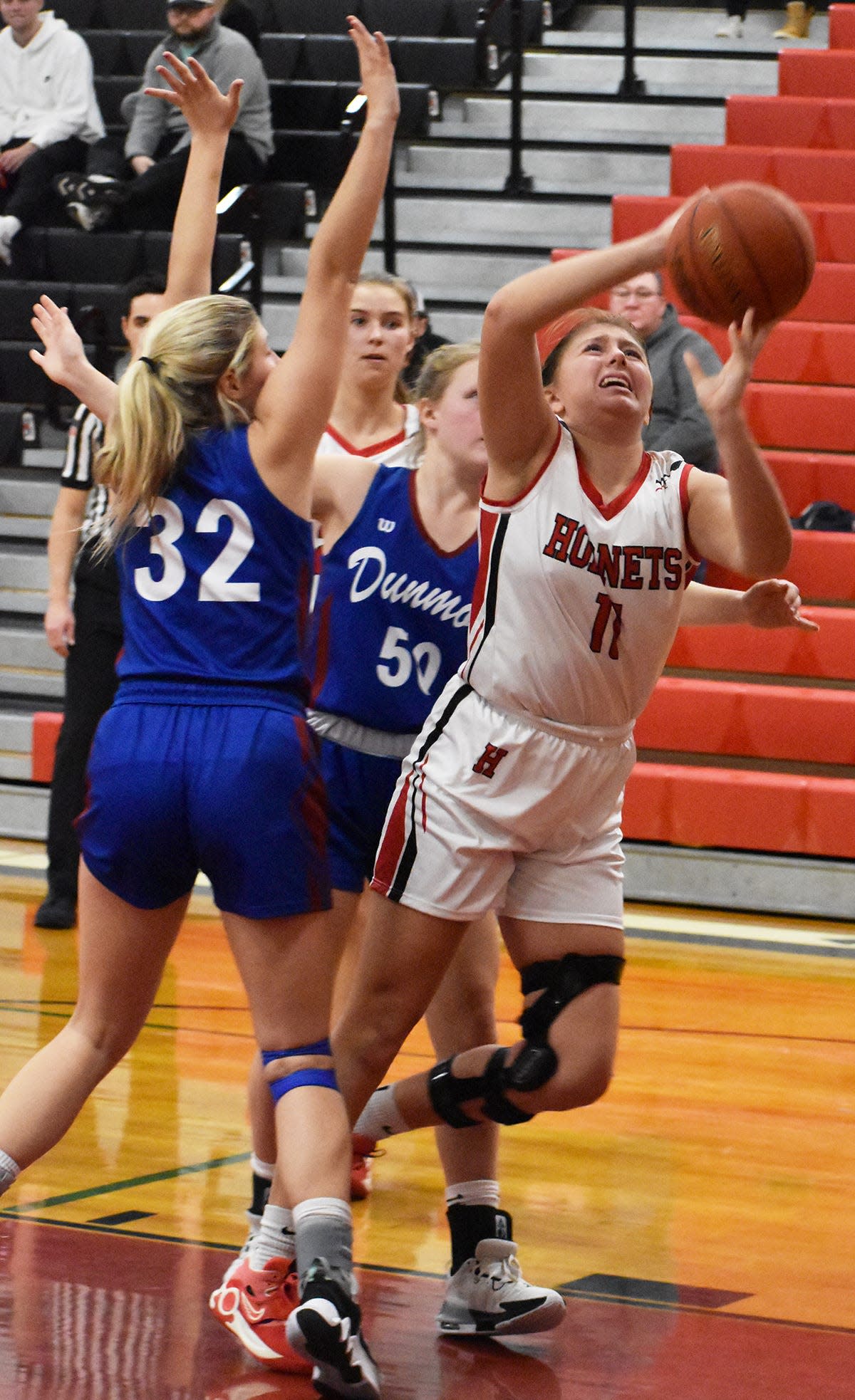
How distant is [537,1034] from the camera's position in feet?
10.4

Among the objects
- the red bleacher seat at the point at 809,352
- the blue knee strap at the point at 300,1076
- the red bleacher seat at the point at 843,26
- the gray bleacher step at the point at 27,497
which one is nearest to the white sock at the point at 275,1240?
the blue knee strap at the point at 300,1076

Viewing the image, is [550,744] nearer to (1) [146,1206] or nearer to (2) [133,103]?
(1) [146,1206]

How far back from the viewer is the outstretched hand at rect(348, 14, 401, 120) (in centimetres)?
314

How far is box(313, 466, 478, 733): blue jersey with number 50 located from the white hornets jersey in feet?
1.09

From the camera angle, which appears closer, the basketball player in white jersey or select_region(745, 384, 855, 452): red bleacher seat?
the basketball player in white jersey

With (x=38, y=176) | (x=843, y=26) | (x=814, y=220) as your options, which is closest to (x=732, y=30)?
(x=843, y=26)

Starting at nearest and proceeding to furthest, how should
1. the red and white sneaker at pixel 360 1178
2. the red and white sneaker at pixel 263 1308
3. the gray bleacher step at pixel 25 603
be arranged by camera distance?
1. the red and white sneaker at pixel 263 1308
2. the red and white sneaker at pixel 360 1178
3. the gray bleacher step at pixel 25 603

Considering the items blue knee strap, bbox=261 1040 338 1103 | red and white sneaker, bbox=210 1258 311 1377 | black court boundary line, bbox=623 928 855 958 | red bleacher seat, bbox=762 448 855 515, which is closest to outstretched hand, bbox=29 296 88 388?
blue knee strap, bbox=261 1040 338 1103

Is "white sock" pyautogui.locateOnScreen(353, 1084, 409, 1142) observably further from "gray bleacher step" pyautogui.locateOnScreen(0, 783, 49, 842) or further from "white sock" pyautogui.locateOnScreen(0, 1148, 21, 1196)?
"gray bleacher step" pyautogui.locateOnScreen(0, 783, 49, 842)

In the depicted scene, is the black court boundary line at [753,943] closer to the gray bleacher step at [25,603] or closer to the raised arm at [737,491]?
the raised arm at [737,491]

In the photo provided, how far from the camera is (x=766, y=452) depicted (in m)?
8.35

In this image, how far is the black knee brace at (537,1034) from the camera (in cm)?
315

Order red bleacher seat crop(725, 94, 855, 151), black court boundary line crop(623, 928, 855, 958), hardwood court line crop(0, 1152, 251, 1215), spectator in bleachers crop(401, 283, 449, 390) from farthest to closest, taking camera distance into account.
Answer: red bleacher seat crop(725, 94, 855, 151) < black court boundary line crop(623, 928, 855, 958) < spectator in bleachers crop(401, 283, 449, 390) < hardwood court line crop(0, 1152, 251, 1215)

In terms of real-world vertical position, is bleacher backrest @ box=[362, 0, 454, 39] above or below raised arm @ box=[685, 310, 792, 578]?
above
